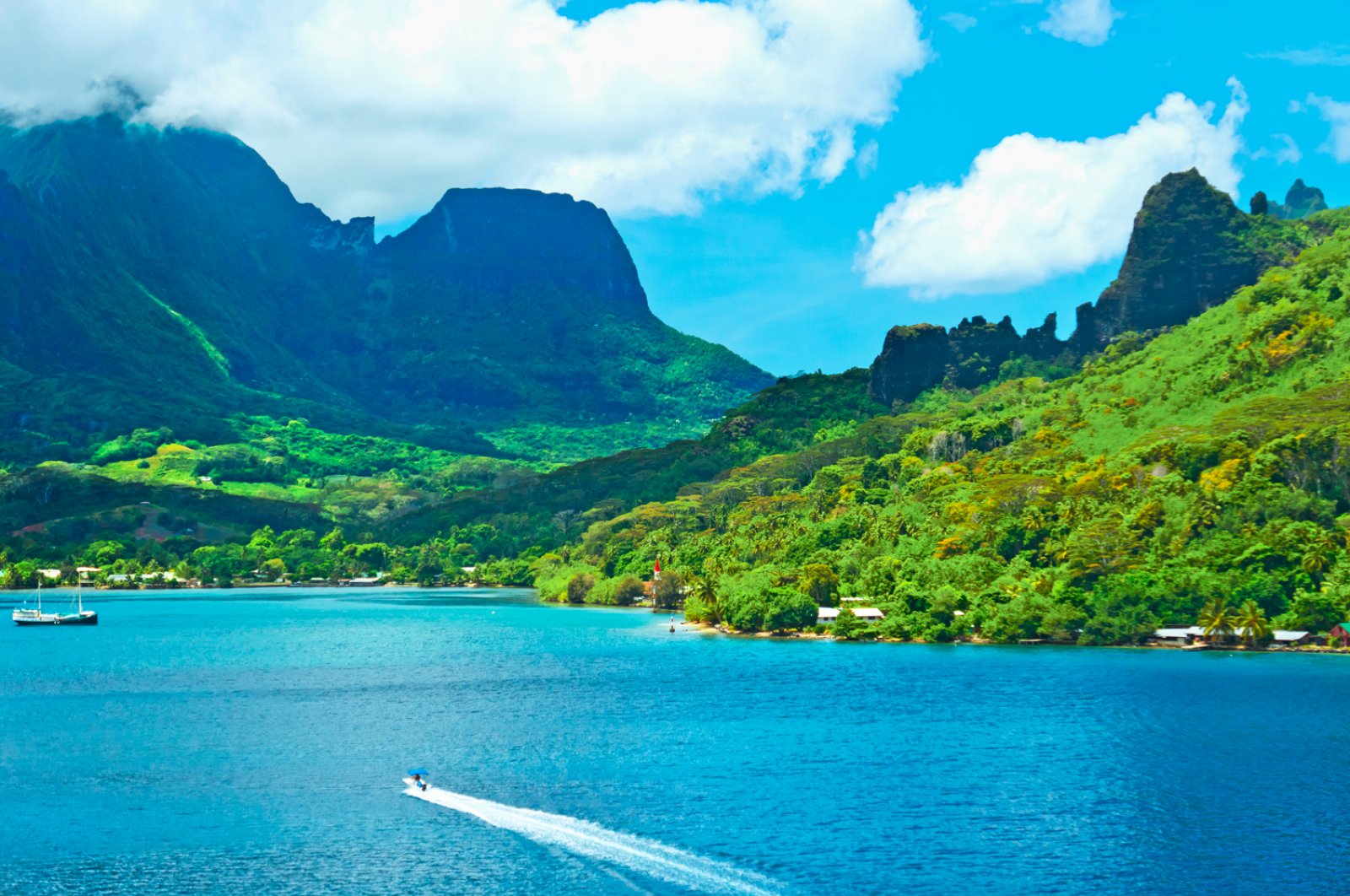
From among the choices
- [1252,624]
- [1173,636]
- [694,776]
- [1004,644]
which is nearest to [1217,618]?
[1252,624]

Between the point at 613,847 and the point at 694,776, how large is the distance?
16173 mm

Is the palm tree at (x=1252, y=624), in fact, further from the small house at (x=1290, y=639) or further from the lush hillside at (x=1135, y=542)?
the small house at (x=1290, y=639)

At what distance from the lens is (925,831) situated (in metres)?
68.4

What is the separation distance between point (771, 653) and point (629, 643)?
70.5 ft

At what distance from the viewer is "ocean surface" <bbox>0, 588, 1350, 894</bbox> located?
62.2 m

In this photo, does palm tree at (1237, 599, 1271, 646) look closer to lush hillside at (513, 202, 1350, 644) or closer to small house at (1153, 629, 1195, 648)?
lush hillside at (513, 202, 1350, 644)

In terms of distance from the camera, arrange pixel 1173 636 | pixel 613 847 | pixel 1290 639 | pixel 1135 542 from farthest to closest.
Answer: pixel 1135 542 → pixel 1173 636 → pixel 1290 639 → pixel 613 847

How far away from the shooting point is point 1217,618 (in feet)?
440

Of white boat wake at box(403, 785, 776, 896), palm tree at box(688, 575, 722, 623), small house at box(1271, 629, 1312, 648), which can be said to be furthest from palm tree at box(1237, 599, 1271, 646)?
white boat wake at box(403, 785, 776, 896)

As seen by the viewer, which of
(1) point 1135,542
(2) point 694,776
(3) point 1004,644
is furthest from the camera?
(1) point 1135,542

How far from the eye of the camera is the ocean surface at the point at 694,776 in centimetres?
6225

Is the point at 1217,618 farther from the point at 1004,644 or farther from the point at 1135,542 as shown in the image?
the point at 1004,644

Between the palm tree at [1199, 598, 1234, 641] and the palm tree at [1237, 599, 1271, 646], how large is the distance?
116cm

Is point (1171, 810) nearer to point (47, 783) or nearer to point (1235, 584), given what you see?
point (47, 783)
